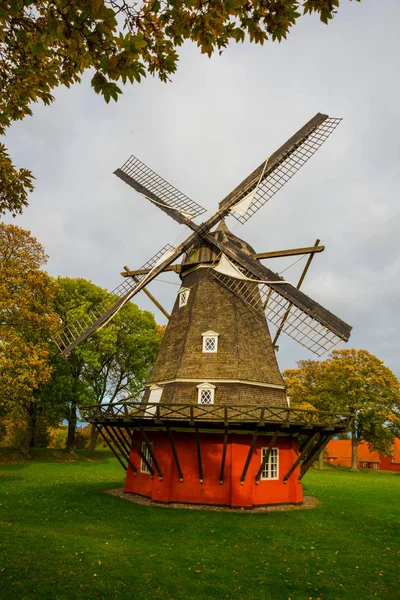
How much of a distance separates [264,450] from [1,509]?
32.4 ft

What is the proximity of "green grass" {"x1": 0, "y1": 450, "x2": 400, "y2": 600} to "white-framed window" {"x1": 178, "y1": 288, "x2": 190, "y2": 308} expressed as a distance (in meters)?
9.19

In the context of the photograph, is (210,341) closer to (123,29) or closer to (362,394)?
(123,29)

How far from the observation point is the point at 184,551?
1073cm

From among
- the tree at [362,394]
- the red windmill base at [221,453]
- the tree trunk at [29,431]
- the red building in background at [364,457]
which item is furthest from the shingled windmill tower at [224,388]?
the red building in background at [364,457]

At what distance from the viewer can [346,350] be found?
144 ft

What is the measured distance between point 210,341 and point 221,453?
4.69 m

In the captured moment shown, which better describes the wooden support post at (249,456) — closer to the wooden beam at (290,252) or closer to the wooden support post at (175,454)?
the wooden support post at (175,454)

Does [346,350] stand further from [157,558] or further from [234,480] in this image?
[157,558]

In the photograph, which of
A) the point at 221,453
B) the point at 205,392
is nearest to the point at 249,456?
the point at 221,453

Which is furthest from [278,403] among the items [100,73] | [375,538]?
[100,73]

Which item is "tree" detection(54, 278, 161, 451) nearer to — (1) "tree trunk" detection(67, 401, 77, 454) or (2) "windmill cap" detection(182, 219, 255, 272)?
(1) "tree trunk" detection(67, 401, 77, 454)

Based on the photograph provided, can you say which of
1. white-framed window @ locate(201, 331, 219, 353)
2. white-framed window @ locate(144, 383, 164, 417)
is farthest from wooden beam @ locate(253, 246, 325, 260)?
white-framed window @ locate(144, 383, 164, 417)

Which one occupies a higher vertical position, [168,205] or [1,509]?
[168,205]

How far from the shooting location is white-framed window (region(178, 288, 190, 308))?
20083mm
